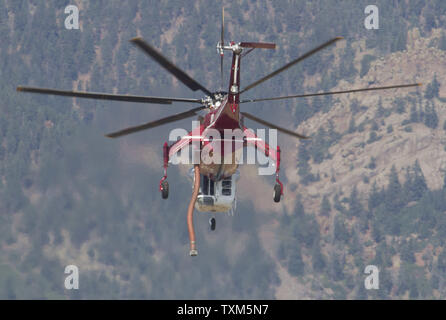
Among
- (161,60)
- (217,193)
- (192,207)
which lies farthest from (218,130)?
(161,60)

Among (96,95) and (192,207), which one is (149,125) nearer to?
(96,95)

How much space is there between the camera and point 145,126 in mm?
82250

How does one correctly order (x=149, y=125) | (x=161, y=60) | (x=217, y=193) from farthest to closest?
(x=217, y=193) → (x=149, y=125) → (x=161, y=60)

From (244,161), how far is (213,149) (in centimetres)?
264

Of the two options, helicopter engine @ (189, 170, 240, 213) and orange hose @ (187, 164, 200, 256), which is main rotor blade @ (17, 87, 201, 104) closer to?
orange hose @ (187, 164, 200, 256)

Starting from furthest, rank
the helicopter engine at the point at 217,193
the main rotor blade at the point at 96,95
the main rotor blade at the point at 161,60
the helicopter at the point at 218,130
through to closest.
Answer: the helicopter engine at the point at 217,193, the helicopter at the point at 218,130, the main rotor blade at the point at 96,95, the main rotor blade at the point at 161,60

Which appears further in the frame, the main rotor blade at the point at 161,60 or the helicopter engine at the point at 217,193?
the helicopter engine at the point at 217,193

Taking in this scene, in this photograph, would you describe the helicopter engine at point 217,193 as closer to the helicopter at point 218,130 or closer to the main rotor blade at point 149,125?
the helicopter at point 218,130

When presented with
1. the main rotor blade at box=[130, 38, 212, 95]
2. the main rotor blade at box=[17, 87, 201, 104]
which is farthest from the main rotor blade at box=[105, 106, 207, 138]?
the main rotor blade at box=[130, 38, 212, 95]

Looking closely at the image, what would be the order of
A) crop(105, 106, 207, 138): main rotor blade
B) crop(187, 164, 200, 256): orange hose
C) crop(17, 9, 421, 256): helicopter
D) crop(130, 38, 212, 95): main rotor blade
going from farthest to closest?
crop(17, 9, 421, 256): helicopter → crop(105, 106, 207, 138): main rotor blade → crop(187, 164, 200, 256): orange hose → crop(130, 38, 212, 95): main rotor blade

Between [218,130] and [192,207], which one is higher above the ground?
[218,130]

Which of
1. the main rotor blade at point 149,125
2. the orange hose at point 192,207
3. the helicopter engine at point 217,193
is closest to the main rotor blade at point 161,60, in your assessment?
the main rotor blade at point 149,125
